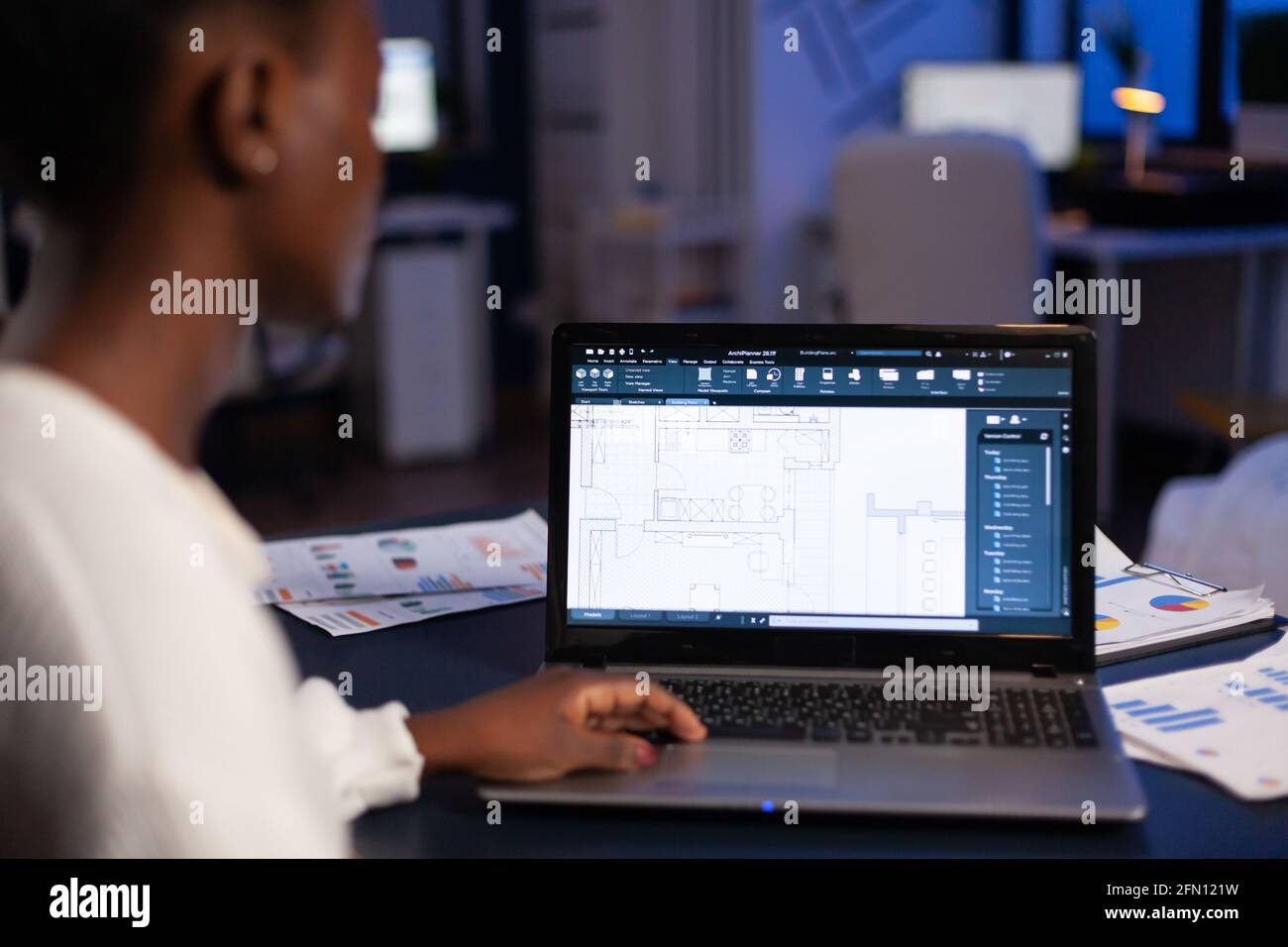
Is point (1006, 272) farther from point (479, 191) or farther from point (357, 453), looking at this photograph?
point (479, 191)

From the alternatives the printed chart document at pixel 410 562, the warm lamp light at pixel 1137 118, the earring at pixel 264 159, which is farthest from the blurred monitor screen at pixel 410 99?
the earring at pixel 264 159

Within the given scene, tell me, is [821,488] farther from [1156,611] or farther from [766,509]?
[1156,611]

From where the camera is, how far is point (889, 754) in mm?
1001

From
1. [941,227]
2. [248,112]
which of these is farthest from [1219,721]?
[941,227]

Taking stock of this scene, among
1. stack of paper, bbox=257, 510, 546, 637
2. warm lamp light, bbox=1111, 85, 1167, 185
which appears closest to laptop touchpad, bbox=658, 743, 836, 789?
stack of paper, bbox=257, 510, 546, 637

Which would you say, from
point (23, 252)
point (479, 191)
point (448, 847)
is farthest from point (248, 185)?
point (479, 191)

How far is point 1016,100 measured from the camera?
14.8 feet

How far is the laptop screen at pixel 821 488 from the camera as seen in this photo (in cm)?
113

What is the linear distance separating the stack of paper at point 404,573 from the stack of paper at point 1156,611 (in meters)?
0.53

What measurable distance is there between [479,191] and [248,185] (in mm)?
5339

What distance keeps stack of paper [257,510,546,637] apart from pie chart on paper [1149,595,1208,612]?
58cm

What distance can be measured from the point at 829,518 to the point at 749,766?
0.80 ft

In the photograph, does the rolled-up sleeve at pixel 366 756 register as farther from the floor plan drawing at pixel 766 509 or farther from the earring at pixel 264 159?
the earring at pixel 264 159

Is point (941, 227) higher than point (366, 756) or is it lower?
higher
